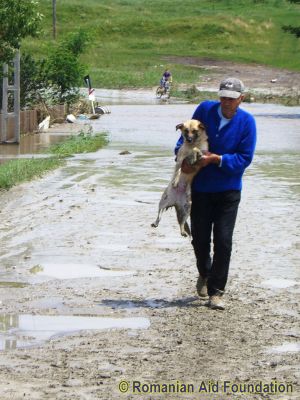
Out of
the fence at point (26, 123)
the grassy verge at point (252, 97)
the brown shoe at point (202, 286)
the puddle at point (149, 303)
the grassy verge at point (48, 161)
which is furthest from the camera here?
the grassy verge at point (252, 97)

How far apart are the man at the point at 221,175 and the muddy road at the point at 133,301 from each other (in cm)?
40

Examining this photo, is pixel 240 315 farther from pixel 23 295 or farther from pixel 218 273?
pixel 23 295

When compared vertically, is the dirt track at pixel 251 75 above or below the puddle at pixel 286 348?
below

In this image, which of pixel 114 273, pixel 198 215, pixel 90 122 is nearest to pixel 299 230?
pixel 114 273

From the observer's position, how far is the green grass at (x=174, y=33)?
7706cm

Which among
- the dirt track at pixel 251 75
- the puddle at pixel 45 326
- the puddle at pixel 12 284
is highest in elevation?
the puddle at pixel 45 326

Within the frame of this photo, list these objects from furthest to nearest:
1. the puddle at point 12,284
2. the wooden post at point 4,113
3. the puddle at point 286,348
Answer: the wooden post at point 4,113 → the puddle at point 12,284 → the puddle at point 286,348

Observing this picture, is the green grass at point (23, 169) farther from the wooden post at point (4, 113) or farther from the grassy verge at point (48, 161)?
the wooden post at point (4, 113)

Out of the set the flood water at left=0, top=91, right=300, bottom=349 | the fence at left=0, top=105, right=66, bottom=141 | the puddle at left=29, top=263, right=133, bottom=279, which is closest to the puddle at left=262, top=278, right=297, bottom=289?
the flood water at left=0, top=91, right=300, bottom=349

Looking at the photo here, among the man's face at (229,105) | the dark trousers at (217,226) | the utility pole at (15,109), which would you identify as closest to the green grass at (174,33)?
the utility pole at (15,109)

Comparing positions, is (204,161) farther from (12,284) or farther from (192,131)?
(12,284)

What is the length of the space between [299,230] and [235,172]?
437 centimetres

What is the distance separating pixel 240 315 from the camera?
340 inches

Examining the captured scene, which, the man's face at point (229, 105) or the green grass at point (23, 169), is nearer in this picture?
the man's face at point (229, 105)
